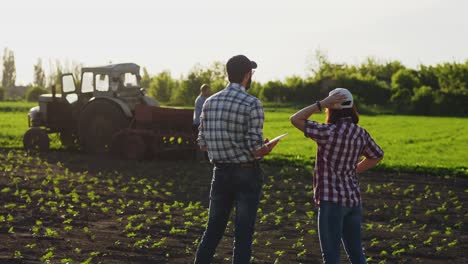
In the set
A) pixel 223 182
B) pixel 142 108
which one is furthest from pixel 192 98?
pixel 223 182

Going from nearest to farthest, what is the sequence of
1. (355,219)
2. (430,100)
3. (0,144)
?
(355,219)
(0,144)
(430,100)

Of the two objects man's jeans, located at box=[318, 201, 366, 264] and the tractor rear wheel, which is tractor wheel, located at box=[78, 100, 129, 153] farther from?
man's jeans, located at box=[318, 201, 366, 264]

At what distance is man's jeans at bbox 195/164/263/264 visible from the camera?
5938mm

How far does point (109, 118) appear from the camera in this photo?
20.3m

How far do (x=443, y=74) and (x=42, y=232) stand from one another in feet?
214

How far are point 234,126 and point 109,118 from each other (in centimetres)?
1476

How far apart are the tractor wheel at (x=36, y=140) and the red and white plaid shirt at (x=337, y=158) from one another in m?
17.4

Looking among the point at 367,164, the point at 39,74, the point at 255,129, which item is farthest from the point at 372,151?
the point at 39,74

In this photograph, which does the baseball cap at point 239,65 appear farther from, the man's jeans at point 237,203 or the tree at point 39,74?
the tree at point 39,74

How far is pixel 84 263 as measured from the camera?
306 inches

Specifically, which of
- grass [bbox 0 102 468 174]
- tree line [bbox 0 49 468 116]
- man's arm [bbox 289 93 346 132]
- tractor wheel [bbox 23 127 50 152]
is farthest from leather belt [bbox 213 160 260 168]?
tree line [bbox 0 49 468 116]

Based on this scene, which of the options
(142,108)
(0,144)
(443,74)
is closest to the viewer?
(142,108)

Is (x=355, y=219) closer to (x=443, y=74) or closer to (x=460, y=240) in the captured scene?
(x=460, y=240)

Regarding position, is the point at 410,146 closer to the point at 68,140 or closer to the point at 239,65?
the point at 68,140
